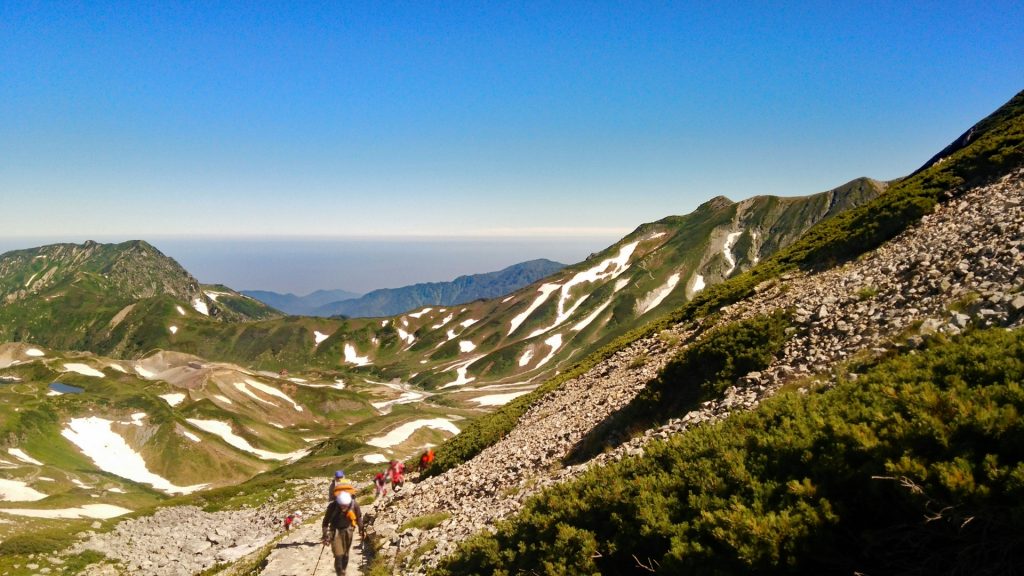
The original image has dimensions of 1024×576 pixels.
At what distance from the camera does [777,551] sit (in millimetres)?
7098

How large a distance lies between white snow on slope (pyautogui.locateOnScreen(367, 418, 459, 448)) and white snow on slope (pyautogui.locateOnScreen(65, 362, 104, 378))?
64.6m

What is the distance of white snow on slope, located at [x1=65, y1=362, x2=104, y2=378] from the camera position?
4035 inches

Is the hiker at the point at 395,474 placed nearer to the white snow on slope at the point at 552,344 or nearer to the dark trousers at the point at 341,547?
the dark trousers at the point at 341,547

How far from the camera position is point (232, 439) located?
83.9 meters

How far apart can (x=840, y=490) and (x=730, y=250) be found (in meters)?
178

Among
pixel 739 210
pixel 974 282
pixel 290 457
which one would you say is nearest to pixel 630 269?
pixel 739 210

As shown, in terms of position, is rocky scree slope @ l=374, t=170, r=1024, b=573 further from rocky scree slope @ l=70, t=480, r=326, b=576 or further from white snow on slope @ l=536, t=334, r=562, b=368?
white snow on slope @ l=536, t=334, r=562, b=368

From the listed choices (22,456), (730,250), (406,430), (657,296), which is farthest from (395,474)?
(730,250)

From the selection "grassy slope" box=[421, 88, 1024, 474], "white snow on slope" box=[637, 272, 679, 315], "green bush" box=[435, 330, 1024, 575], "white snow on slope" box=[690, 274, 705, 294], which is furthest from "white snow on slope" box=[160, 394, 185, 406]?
"white snow on slope" box=[690, 274, 705, 294]

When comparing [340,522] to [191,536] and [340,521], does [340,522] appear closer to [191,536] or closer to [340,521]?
[340,521]

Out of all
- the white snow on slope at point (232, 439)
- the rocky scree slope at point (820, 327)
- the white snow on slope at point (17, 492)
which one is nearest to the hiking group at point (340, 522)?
the rocky scree slope at point (820, 327)

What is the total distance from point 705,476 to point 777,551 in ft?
7.64

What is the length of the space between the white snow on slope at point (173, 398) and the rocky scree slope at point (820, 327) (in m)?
86.3

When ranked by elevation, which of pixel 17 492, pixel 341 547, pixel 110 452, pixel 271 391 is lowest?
pixel 271 391
